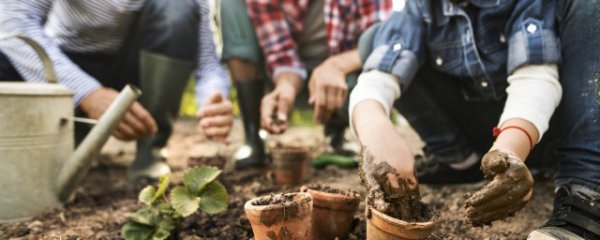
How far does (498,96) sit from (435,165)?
0.54 meters

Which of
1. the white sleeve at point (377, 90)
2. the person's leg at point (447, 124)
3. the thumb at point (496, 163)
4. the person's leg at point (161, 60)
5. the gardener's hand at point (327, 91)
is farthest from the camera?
the person's leg at point (161, 60)

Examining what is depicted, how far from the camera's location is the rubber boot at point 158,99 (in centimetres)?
261

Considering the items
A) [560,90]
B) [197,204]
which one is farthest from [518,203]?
[197,204]

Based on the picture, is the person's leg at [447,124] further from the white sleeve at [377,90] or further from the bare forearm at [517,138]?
the bare forearm at [517,138]

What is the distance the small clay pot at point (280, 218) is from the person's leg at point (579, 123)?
66 centimetres

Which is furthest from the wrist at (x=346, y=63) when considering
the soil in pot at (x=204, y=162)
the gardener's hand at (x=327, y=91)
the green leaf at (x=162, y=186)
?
the green leaf at (x=162, y=186)

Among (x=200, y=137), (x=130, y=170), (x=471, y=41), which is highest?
(x=471, y=41)

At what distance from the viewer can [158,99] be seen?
8.70 ft

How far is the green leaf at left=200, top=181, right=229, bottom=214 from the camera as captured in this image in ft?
5.19

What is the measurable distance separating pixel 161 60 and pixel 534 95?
6.06 feet

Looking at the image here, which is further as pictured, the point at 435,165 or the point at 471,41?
the point at 435,165

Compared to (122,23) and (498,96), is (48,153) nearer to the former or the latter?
(122,23)

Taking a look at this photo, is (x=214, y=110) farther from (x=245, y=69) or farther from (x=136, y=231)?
(x=136, y=231)

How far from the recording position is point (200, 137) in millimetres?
4906
